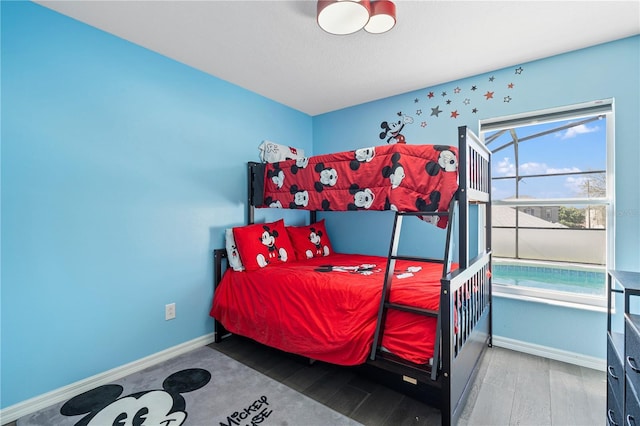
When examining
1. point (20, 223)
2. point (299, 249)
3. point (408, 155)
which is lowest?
point (299, 249)

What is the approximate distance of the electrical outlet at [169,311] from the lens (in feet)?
7.30

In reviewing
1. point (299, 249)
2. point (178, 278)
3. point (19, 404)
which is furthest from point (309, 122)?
point (19, 404)

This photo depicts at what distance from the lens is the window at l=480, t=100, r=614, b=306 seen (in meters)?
2.15

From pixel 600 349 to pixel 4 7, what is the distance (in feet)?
14.1

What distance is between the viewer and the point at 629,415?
1.02m

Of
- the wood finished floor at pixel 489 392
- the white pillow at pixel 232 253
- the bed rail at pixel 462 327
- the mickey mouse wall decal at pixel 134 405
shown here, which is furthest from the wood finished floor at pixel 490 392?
the white pillow at pixel 232 253

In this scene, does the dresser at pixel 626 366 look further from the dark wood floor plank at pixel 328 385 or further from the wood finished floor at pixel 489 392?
the dark wood floor plank at pixel 328 385

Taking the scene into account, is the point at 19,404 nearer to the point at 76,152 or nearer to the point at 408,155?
the point at 76,152

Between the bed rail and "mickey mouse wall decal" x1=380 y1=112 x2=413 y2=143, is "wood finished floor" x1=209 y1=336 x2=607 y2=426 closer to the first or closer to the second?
the bed rail

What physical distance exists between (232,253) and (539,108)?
9.01 ft

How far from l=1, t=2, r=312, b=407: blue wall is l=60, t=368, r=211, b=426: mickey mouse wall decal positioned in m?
0.18

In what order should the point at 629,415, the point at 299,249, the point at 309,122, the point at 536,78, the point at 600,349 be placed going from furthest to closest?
the point at 309,122 < the point at 299,249 < the point at 536,78 < the point at 600,349 < the point at 629,415

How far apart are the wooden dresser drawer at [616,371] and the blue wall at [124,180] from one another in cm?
93

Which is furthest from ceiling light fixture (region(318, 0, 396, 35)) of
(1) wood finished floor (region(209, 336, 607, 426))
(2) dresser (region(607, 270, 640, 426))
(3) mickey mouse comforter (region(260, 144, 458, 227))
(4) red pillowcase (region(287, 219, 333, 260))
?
(1) wood finished floor (region(209, 336, 607, 426))
